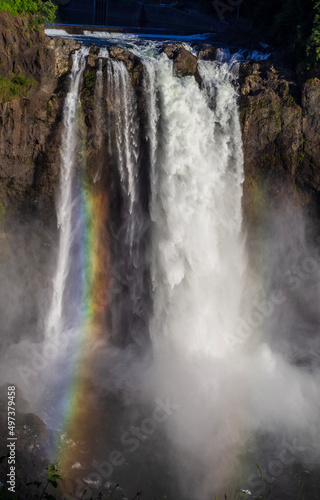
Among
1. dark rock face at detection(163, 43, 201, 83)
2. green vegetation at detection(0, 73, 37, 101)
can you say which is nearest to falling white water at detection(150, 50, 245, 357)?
dark rock face at detection(163, 43, 201, 83)

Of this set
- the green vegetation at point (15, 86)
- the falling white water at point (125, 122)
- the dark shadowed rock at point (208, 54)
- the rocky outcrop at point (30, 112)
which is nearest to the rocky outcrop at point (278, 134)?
the dark shadowed rock at point (208, 54)

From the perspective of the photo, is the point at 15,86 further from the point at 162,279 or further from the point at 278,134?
the point at 278,134

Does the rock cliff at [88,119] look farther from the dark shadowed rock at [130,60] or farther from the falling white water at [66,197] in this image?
the falling white water at [66,197]

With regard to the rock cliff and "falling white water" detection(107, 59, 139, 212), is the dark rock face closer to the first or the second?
the rock cliff

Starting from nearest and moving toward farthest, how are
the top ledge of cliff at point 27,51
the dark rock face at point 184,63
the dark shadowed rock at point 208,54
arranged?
the top ledge of cliff at point 27,51 < the dark rock face at point 184,63 < the dark shadowed rock at point 208,54

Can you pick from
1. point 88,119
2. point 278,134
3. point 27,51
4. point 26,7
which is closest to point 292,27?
point 278,134

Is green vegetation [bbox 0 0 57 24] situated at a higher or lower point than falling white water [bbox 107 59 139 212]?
higher

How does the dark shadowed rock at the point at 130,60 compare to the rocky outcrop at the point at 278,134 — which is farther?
the rocky outcrop at the point at 278,134

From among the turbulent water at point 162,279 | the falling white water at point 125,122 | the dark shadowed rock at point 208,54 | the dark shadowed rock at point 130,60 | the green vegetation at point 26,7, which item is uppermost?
the green vegetation at point 26,7
